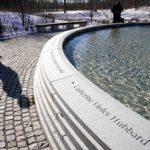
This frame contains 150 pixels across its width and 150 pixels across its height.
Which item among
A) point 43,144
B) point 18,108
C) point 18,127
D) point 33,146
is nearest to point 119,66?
point 18,108

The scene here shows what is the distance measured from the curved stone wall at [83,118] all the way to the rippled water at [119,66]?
128 centimetres

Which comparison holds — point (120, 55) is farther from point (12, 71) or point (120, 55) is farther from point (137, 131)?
point (137, 131)

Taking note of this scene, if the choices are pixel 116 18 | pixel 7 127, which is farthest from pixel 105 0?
pixel 7 127

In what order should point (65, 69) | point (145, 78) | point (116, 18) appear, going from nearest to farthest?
point (65, 69)
point (145, 78)
point (116, 18)

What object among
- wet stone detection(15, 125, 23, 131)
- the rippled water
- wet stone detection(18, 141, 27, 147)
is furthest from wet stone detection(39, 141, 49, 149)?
the rippled water

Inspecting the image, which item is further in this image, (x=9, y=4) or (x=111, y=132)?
(x=9, y=4)

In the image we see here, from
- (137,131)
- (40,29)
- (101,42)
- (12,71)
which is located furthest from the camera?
(40,29)

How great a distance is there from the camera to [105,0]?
196 ft

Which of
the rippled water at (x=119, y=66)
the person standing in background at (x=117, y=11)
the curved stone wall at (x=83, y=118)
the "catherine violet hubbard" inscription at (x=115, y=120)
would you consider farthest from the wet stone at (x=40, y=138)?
the person standing in background at (x=117, y=11)

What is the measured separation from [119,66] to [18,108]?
3.69m

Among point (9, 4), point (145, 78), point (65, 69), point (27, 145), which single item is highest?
point (9, 4)

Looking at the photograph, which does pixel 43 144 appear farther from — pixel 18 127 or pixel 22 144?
pixel 18 127

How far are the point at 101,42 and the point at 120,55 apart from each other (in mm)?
2539

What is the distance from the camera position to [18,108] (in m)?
5.71
